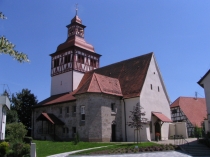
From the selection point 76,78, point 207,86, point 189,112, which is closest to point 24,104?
point 76,78

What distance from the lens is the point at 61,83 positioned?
4153 cm

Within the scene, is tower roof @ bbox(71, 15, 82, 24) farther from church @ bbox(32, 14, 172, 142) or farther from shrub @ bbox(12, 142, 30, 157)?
shrub @ bbox(12, 142, 30, 157)

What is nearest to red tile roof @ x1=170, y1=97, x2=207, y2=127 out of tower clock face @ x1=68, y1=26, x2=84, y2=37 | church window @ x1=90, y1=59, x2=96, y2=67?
church window @ x1=90, y1=59, x2=96, y2=67

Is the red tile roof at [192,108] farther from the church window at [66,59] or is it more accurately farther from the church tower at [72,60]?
the church window at [66,59]

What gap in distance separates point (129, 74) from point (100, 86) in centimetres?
600

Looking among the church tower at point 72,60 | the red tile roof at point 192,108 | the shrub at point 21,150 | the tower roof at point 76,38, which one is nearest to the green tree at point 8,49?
the shrub at point 21,150

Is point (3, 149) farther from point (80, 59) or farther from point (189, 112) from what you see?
point (189, 112)

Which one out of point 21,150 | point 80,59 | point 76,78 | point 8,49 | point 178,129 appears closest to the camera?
point 8,49

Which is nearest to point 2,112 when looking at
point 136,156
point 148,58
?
point 136,156

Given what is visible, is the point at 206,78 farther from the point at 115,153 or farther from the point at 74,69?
the point at 74,69

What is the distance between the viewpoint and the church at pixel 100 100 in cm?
2944

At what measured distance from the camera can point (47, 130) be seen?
35.7m

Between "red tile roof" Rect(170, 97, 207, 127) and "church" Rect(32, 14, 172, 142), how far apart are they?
859 centimetres

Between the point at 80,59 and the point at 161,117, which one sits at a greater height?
the point at 80,59
